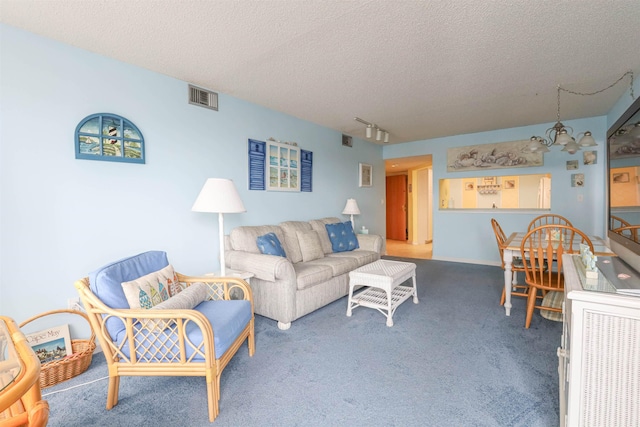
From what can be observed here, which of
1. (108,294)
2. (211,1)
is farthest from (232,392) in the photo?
(211,1)

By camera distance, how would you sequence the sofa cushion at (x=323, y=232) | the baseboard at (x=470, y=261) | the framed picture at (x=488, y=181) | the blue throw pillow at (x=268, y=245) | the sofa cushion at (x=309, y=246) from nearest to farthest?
1. the blue throw pillow at (x=268, y=245)
2. the sofa cushion at (x=309, y=246)
3. the sofa cushion at (x=323, y=232)
4. the baseboard at (x=470, y=261)
5. the framed picture at (x=488, y=181)

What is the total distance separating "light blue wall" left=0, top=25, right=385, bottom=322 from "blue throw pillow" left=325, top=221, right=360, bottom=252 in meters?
1.21

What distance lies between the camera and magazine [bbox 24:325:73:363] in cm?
192

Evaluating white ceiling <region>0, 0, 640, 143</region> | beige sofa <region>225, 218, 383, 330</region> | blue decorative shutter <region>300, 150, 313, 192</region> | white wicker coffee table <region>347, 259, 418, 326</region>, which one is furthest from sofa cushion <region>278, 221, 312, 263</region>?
white ceiling <region>0, 0, 640, 143</region>

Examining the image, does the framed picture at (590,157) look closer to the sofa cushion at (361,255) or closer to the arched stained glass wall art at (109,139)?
the sofa cushion at (361,255)

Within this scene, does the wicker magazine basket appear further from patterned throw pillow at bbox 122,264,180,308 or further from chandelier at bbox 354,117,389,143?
chandelier at bbox 354,117,389,143

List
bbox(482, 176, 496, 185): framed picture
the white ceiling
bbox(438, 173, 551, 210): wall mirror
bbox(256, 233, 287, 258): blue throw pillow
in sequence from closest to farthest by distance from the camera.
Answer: the white ceiling < bbox(256, 233, 287, 258): blue throw pillow < bbox(438, 173, 551, 210): wall mirror < bbox(482, 176, 496, 185): framed picture

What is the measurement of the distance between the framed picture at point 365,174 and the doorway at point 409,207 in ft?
4.17

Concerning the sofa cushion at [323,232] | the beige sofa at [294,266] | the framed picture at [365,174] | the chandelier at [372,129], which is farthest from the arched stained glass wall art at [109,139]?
the framed picture at [365,174]

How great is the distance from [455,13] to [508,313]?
2635 millimetres

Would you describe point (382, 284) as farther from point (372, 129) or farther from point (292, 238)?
point (372, 129)

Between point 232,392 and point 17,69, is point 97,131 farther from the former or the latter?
point 232,392

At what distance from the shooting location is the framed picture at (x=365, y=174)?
18.0ft

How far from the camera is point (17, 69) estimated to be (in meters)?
1.92
